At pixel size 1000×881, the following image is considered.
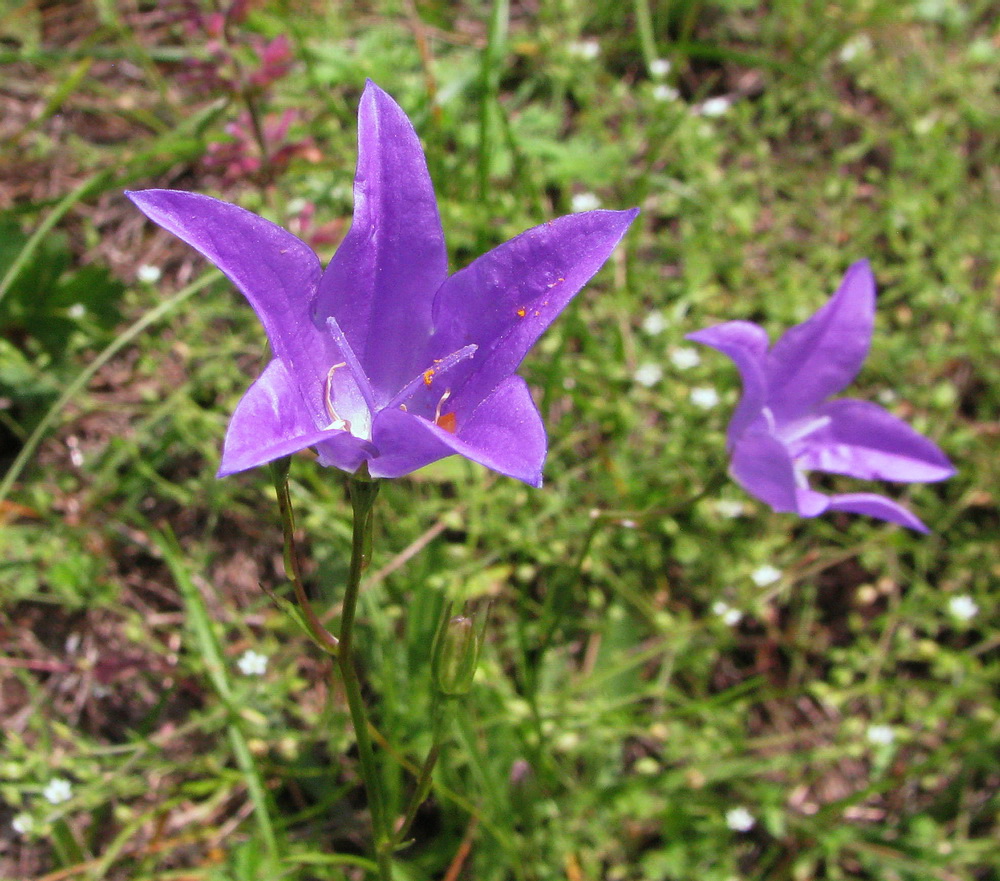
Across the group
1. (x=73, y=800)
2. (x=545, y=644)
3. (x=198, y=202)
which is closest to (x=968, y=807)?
(x=545, y=644)

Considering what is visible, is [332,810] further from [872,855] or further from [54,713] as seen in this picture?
[872,855]

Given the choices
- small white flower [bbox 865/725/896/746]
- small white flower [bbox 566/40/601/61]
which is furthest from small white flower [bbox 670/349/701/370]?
small white flower [bbox 566/40/601/61]

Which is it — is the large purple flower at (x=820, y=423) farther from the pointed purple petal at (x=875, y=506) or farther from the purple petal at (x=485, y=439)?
the purple petal at (x=485, y=439)

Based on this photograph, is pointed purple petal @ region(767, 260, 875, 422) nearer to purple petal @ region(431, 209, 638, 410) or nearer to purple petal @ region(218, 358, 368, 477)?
purple petal @ region(431, 209, 638, 410)

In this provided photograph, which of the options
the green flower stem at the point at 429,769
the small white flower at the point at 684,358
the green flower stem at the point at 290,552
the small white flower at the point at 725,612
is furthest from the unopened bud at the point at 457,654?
the small white flower at the point at 684,358

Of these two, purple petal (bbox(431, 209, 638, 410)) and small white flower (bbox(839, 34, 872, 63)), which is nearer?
purple petal (bbox(431, 209, 638, 410))
